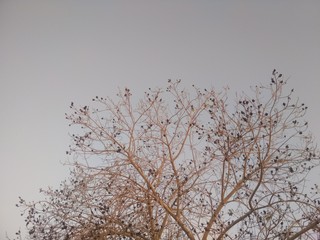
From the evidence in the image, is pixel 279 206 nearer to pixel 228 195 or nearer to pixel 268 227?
pixel 268 227

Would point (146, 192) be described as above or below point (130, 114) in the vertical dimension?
below

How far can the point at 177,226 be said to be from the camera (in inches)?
179

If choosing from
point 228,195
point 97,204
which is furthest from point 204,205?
point 97,204

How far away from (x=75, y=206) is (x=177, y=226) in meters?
1.19

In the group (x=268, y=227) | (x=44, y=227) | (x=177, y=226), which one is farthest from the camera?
(x=177, y=226)

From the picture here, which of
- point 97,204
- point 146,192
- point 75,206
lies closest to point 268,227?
point 146,192

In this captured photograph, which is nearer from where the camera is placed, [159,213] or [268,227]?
[268,227]

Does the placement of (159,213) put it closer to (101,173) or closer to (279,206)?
(101,173)

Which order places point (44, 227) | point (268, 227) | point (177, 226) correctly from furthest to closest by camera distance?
1. point (177, 226)
2. point (44, 227)
3. point (268, 227)

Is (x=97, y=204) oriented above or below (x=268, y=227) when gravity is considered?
above

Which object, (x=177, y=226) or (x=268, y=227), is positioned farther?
(x=177, y=226)

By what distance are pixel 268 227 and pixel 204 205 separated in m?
0.80

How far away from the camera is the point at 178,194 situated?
4457 millimetres

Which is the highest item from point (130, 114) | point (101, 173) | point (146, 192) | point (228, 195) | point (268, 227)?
point (130, 114)
